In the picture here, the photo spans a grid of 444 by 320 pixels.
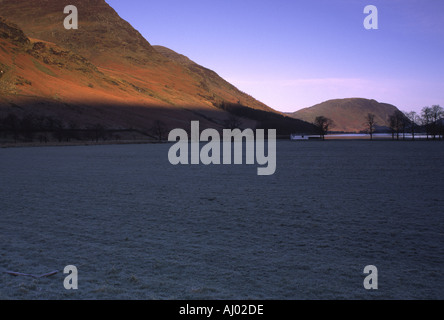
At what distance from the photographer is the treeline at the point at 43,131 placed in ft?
300

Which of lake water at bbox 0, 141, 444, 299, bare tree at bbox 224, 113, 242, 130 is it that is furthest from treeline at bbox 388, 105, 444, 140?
lake water at bbox 0, 141, 444, 299

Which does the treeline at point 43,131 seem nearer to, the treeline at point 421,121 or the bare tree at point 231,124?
the bare tree at point 231,124

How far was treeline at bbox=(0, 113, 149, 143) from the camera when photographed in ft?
300

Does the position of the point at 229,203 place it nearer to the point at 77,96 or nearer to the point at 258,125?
the point at 77,96

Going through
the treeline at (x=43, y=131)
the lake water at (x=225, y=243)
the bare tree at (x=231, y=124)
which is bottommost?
the lake water at (x=225, y=243)

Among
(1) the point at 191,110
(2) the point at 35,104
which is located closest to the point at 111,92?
(1) the point at 191,110

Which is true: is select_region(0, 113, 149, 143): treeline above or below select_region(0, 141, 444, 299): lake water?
above

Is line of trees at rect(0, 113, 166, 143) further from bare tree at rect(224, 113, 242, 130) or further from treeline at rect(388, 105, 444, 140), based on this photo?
treeline at rect(388, 105, 444, 140)

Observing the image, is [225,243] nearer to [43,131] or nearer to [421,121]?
[43,131]

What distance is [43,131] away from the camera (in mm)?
99125

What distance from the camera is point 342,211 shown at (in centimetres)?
1122

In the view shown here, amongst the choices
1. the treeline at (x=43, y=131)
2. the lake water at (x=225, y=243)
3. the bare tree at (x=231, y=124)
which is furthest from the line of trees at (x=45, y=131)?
the lake water at (x=225, y=243)

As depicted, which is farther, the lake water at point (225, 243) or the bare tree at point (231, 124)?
the bare tree at point (231, 124)
